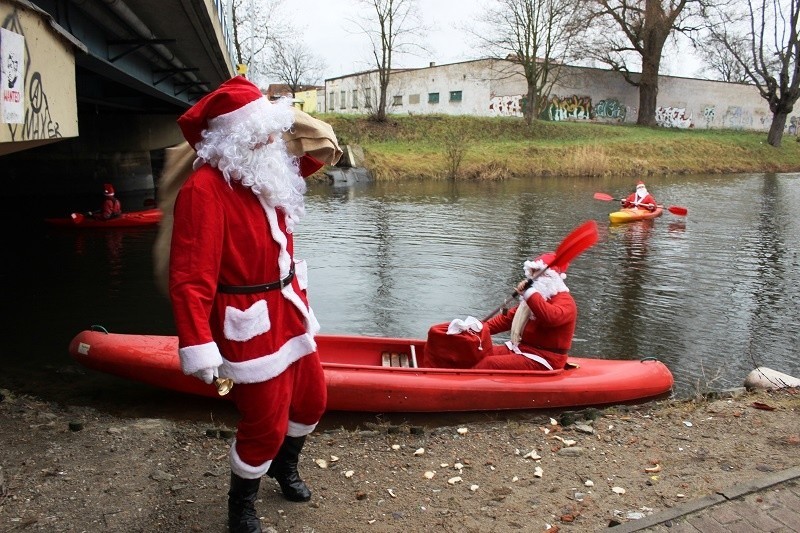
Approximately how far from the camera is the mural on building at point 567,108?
38.3 metres

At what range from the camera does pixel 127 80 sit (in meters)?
9.15

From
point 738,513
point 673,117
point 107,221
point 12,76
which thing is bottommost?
point 738,513

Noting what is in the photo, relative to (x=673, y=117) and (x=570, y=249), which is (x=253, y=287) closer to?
(x=570, y=249)

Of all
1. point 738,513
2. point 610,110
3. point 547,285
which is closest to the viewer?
point 738,513

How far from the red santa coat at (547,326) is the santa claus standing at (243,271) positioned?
2523 millimetres

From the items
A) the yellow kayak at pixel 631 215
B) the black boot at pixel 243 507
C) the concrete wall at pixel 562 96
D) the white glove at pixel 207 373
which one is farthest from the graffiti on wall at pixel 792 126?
the white glove at pixel 207 373

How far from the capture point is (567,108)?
38875 millimetres

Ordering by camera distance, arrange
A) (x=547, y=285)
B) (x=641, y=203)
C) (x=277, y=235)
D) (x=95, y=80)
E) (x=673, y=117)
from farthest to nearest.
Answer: (x=673, y=117), (x=641, y=203), (x=95, y=80), (x=547, y=285), (x=277, y=235)

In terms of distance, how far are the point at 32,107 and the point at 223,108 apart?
1705 millimetres

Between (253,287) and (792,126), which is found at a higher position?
(792,126)

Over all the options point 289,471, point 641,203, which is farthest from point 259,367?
point 641,203

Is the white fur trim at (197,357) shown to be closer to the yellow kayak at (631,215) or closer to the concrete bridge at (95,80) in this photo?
the concrete bridge at (95,80)

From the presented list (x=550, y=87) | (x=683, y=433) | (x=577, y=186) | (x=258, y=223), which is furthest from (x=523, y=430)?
(x=550, y=87)

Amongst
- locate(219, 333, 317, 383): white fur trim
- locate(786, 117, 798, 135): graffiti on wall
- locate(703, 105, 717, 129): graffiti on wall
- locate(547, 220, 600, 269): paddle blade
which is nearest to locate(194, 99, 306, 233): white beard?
locate(219, 333, 317, 383): white fur trim
